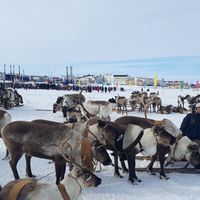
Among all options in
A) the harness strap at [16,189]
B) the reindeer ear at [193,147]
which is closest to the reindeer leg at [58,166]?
the harness strap at [16,189]

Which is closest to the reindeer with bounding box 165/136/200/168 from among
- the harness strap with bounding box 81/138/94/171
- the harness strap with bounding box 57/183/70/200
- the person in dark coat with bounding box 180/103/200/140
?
the person in dark coat with bounding box 180/103/200/140

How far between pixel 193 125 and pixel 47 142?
399 centimetres

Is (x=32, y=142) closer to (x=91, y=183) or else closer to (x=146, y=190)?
(x=91, y=183)

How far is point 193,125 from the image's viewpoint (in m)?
9.03

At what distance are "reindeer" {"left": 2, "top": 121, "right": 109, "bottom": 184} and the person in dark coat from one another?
3408 millimetres

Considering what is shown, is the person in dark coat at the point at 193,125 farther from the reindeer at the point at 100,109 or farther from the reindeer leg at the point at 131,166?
the reindeer at the point at 100,109

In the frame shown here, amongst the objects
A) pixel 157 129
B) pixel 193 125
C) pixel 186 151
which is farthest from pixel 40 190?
pixel 193 125

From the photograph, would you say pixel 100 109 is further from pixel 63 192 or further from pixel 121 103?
pixel 63 192

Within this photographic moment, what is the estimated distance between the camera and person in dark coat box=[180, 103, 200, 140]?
353 inches

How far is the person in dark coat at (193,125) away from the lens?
8.96m

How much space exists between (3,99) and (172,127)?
1558 cm

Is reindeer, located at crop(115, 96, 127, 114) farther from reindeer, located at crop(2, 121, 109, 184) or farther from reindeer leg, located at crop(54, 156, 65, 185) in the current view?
reindeer leg, located at crop(54, 156, 65, 185)

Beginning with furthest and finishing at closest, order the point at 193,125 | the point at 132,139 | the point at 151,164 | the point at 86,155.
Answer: the point at 193,125 < the point at 151,164 < the point at 132,139 < the point at 86,155

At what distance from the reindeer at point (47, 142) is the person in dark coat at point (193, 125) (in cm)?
341
